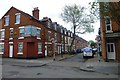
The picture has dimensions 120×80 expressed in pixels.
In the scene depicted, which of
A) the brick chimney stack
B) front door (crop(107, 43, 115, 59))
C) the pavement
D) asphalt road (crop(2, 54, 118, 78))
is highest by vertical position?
the brick chimney stack

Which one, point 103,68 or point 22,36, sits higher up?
point 22,36

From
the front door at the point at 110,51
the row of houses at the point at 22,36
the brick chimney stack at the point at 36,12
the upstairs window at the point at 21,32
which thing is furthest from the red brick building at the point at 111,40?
the brick chimney stack at the point at 36,12

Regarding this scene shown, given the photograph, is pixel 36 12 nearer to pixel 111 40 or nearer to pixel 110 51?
pixel 111 40


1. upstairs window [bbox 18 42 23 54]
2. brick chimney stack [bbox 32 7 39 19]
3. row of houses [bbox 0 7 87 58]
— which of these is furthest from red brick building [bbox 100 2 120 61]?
brick chimney stack [bbox 32 7 39 19]

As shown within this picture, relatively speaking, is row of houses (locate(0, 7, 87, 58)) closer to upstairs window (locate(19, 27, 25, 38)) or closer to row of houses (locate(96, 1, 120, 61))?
upstairs window (locate(19, 27, 25, 38))

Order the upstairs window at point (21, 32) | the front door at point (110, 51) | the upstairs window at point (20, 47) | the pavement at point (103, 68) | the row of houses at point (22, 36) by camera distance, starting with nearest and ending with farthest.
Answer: the pavement at point (103, 68), the front door at point (110, 51), the row of houses at point (22, 36), the upstairs window at point (20, 47), the upstairs window at point (21, 32)

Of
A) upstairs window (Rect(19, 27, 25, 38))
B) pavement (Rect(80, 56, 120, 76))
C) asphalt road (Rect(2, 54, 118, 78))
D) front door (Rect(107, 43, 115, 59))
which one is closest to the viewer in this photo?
asphalt road (Rect(2, 54, 118, 78))

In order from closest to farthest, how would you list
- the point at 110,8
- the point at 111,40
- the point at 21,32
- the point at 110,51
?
1. the point at 110,8
2. the point at 111,40
3. the point at 110,51
4. the point at 21,32

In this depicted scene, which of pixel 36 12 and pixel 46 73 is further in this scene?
pixel 36 12

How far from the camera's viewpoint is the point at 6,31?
101 feet

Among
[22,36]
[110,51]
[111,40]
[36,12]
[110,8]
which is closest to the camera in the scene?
[110,8]

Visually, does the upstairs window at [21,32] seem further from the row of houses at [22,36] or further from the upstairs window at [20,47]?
the upstairs window at [20,47]

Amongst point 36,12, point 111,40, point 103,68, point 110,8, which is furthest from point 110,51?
point 36,12

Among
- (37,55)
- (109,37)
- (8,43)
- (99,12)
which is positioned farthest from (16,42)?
(99,12)
